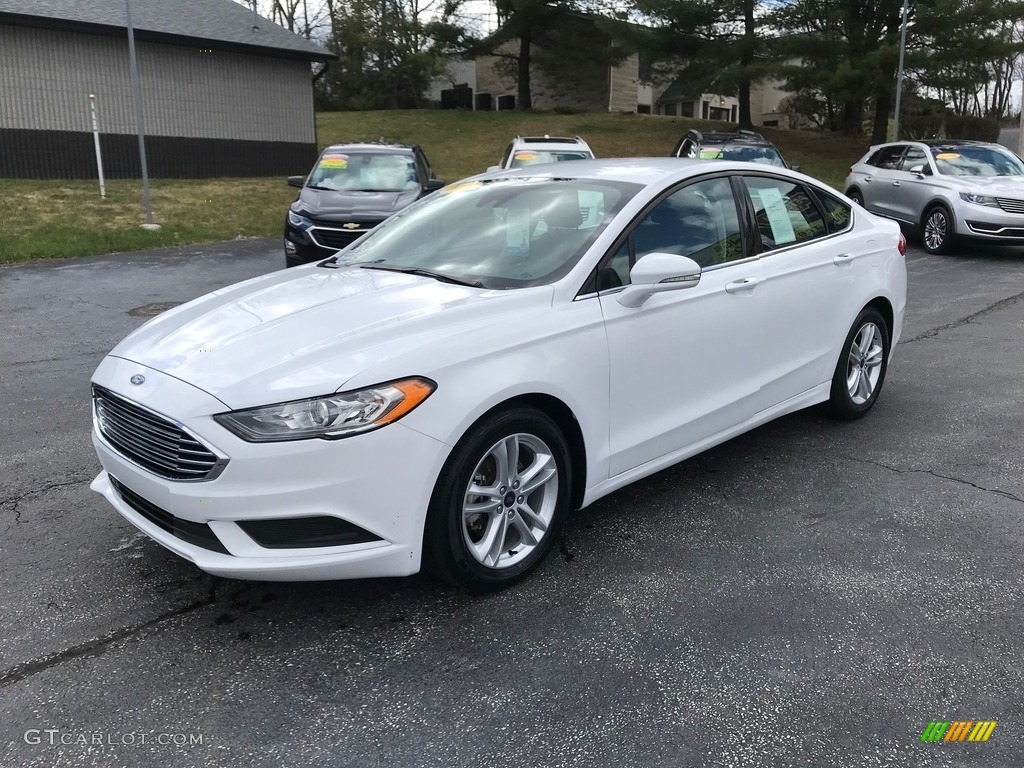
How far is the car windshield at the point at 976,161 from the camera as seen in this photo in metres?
12.7

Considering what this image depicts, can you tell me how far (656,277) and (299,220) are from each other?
299 inches

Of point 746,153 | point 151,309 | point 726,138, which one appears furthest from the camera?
point 726,138

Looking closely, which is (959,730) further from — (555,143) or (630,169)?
(555,143)

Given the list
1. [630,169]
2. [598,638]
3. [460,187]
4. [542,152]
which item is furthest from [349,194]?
[598,638]

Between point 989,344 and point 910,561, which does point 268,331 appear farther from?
point 989,344

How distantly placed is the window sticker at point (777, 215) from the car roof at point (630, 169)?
0.44 ft

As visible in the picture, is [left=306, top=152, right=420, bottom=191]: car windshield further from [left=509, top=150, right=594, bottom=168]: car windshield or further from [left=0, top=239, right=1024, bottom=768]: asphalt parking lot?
[left=0, top=239, right=1024, bottom=768]: asphalt parking lot

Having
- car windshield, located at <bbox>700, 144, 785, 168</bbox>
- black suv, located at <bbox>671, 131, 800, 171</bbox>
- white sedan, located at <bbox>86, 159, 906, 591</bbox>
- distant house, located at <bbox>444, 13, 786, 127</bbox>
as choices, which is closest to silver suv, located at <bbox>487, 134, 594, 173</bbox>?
black suv, located at <bbox>671, 131, 800, 171</bbox>

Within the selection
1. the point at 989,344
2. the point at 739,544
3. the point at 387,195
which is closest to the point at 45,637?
the point at 739,544

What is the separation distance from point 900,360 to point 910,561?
3.71m

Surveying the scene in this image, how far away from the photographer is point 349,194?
10781 millimetres

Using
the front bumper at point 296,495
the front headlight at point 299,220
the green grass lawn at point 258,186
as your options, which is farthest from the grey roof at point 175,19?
the front bumper at point 296,495

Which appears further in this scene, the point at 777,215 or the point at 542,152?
the point at 542,152

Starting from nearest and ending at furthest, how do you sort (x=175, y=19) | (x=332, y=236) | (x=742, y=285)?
(x=742, y=285) → (x=332, y=236) → (x=175, y=19)
